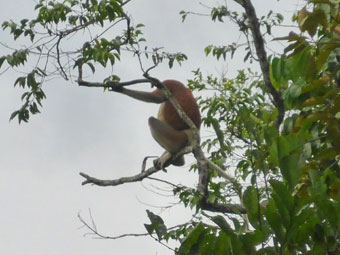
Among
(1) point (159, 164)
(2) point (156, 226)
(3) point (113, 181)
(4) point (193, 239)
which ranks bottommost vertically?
(4) point (193, 239)

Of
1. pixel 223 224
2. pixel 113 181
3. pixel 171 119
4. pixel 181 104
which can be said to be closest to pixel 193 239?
pixel 223 224

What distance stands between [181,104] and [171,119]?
0.47 metres

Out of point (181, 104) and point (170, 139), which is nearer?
point (181, 104)

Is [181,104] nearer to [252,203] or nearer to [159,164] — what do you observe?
[159,164]

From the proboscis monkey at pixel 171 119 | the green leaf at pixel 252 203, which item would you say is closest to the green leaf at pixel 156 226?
the green leaf at pixel 252 203

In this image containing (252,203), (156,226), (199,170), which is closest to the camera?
(252,203)

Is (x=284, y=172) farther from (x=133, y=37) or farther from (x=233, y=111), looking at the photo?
(x=233, y=111)

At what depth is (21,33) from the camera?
5648mm

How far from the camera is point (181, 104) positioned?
682 centimetres

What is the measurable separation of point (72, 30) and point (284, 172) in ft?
13.5

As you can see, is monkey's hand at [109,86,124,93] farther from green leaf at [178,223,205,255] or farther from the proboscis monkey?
green leaf at [178,223,205,255]

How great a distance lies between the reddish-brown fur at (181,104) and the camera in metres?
6.81

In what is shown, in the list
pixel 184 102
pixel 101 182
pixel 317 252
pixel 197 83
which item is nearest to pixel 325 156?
pixel 317 252

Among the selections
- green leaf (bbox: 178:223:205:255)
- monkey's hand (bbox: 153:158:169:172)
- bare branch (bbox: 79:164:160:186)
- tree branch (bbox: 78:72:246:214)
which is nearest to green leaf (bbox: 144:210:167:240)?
green leaf (bbox: 178:223:205:255)
